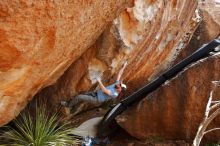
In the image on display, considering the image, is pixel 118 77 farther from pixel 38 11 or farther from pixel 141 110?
pixel 38 11

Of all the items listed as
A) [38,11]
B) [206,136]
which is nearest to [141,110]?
[206,136]

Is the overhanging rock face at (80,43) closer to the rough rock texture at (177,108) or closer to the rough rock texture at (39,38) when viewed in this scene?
the rough rock texture at (39,38)

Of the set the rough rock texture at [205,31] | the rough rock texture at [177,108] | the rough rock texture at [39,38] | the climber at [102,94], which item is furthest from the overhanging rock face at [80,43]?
the rough rock texture at [177,108]

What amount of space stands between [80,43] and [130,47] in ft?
6.33

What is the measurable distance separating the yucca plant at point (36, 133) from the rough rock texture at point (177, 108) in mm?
2180

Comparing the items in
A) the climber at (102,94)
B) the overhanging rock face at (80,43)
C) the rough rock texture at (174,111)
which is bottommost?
the rough rock texture at (174,111)

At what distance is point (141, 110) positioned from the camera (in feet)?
32.0

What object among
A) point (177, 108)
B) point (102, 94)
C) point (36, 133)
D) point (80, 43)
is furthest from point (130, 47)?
point (36, 133)

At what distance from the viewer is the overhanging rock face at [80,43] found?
17.2 ft

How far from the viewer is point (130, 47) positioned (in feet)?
27.5

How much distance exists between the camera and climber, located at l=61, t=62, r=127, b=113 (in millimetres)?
8047

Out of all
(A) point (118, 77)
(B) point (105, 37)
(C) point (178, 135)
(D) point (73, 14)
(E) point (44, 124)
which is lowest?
(C) point (178, 135)

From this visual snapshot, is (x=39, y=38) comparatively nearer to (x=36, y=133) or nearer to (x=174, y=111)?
(x=36, y=133)

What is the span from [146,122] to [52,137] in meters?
2.89
